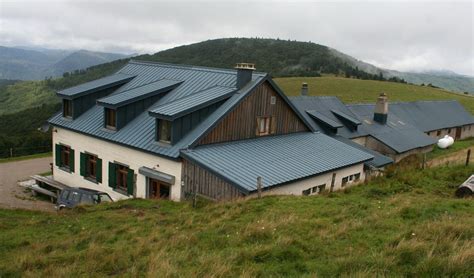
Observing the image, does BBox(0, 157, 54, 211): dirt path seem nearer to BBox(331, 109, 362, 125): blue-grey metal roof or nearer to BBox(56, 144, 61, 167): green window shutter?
BBox(56, 144, 61, 167): green window shutter

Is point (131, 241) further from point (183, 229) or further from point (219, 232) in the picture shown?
point (219, 232)

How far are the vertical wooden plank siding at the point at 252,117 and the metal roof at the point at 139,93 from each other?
5.40 metres

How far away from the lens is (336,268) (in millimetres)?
7598

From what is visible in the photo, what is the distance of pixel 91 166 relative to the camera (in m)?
25.2

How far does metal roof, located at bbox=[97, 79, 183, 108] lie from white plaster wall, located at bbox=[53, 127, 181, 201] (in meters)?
2.29

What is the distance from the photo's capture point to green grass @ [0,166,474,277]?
25.3ft

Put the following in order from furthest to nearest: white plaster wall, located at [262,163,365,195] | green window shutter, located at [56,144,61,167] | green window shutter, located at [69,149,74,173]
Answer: green window shutter, located at [56,144,61,167], green window shutter, located at [69,149,74,173], white plaster wall, located at [262,163,365,195]

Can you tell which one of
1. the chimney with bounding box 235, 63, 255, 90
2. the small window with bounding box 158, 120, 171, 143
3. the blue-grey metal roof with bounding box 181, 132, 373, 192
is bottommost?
the blue-grey metal roof with bounding box 181, 132, 373, 192

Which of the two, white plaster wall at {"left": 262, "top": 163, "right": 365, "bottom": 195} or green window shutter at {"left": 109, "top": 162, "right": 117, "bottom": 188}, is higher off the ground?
white plaster wall at {"left": 262, "top": 163, "right": 365, "bottom": 195}

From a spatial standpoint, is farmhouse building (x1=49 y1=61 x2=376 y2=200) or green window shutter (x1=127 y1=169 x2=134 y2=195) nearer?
farmhouse building (x1=49 y1=61 x2=376 y2=200)

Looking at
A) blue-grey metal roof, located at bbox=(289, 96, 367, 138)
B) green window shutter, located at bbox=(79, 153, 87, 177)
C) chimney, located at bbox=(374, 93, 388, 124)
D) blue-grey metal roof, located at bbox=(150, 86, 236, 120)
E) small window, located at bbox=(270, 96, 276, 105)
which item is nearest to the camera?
blue-grey metal roof, located at bbox=(150, 86, 236, 120)

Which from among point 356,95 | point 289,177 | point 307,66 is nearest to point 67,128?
point 289,177

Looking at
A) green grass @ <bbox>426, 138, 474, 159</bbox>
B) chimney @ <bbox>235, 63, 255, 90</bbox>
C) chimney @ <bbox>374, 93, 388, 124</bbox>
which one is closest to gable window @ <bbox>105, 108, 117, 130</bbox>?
chimney @ <bbox>235, 63, 255, 90</bbox>

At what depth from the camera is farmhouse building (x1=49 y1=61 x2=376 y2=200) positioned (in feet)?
64.0
